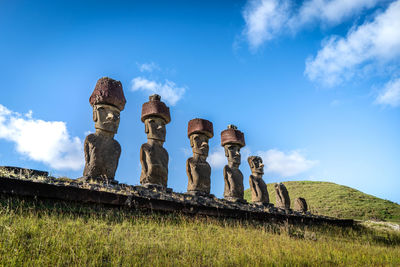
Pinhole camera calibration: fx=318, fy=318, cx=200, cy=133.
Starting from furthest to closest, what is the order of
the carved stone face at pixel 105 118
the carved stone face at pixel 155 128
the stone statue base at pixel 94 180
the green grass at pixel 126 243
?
the carved stone face at pixel 155 128 → the carved stone face at pixel 105 118 → the stone statue base at pixel 94 180 → the green grass at pixel 126 243

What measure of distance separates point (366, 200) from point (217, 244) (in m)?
18.1

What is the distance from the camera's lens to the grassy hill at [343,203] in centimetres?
1728

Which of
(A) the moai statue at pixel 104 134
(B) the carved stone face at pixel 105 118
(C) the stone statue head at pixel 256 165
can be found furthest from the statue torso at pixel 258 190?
(B) the carved stone face at pixel 105 118

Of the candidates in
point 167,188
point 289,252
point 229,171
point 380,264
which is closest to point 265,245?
point 289,252

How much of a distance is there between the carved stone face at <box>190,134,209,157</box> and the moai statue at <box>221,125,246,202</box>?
1193 mm

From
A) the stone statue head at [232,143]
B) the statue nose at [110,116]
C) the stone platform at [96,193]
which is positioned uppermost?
the stone statue head at [232,143]

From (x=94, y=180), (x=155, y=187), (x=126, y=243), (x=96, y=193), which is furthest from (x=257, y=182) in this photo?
(x=126, y=243)

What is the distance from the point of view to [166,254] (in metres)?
4.16

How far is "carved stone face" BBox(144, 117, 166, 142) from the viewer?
8.88 m

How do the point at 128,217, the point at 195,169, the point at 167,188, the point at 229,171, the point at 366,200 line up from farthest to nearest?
the point at 366,200 → the point at 229,171 → the point at 195,169 → the point at 167,188 → the point at 128,217

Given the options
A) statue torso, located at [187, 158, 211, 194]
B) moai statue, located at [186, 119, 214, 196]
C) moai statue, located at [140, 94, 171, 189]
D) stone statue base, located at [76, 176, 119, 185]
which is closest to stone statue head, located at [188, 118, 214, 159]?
moai statue, located at [186, 119, 214, 196]

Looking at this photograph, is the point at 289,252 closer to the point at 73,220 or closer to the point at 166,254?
the point at 166,254

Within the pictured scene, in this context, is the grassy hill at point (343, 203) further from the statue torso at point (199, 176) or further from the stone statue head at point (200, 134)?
the statue torso at point (199, 176)

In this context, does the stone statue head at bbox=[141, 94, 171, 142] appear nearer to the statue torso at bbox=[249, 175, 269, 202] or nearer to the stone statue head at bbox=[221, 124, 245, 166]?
the stone statue head at bbox=[221, 124, 245, 166]
